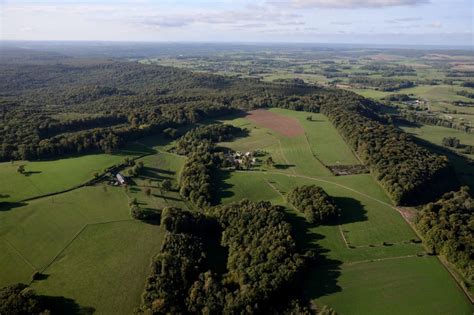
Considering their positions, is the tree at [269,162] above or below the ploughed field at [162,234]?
above

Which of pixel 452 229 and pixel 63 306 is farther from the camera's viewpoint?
pixel 452 229

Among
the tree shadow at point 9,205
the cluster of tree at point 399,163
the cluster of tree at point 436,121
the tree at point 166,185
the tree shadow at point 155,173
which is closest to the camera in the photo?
the tree shadow at point 9,205

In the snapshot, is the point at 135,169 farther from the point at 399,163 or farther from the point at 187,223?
→ the point at 399,163

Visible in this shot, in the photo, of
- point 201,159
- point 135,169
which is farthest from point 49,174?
point 201,159

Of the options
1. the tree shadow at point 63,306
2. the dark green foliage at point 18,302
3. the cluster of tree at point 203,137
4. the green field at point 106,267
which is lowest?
the tree shadow at point 63,306

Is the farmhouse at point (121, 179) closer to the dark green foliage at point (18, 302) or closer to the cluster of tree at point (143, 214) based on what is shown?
the cluster of tree at point (143, 214)

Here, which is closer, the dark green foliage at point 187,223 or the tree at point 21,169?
the dark green foliage at point 187,223

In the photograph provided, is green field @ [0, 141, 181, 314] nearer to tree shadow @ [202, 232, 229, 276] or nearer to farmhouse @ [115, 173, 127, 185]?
farmhouse @ [115, 173, 127, 185]

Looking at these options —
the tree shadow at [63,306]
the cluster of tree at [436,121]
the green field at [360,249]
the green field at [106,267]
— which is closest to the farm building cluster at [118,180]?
the green field at [106,267]
